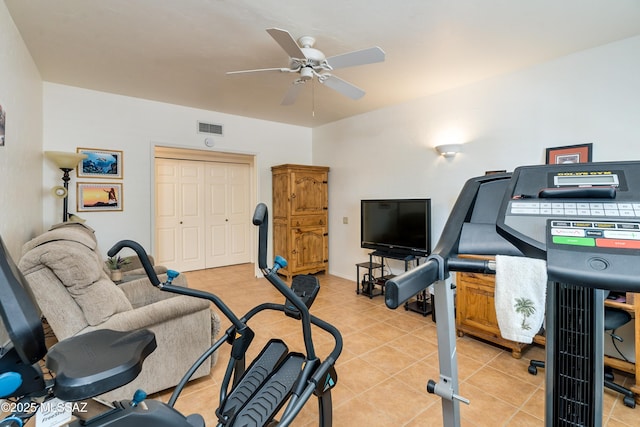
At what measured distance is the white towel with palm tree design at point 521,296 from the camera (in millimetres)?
733

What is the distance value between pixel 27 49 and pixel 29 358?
10.4ft

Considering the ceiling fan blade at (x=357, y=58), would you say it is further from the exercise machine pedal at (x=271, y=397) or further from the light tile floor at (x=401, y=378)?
the light tile floor at (x=401, y=378)

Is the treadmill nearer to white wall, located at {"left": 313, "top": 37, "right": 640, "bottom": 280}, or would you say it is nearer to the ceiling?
the ceiling

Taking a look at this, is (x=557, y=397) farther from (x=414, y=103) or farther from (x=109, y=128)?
(x=109, y=128)

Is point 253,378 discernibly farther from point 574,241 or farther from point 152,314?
point 574,241

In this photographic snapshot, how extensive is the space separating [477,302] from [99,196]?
438 cm

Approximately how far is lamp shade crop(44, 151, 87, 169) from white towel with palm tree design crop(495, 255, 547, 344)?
3955 mm

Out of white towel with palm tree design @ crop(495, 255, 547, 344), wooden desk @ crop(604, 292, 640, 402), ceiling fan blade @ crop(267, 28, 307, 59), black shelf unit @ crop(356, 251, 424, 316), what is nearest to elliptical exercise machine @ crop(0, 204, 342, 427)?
white towel with palm tree design @ crop(495, 255, 547, 344)

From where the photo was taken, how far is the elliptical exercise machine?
728 millimetres

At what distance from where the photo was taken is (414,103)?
3922mm

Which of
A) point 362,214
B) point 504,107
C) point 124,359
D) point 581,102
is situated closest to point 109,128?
point 362,214

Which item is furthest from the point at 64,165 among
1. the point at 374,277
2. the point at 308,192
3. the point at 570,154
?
the point at 570,154

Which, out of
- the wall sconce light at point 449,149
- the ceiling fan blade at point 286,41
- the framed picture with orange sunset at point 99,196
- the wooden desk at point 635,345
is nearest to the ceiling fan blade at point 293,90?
the ceiling fan blade at point 286,41

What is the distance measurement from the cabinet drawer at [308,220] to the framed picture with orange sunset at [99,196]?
238cm
